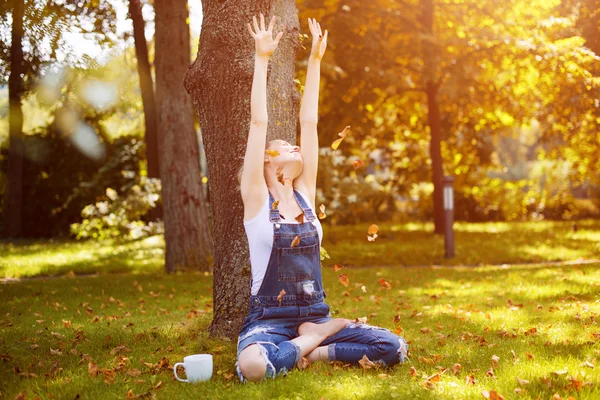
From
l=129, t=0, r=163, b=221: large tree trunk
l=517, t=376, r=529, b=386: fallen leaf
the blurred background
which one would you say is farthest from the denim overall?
l=129, t=0, r=163, b=221: large tree trunk

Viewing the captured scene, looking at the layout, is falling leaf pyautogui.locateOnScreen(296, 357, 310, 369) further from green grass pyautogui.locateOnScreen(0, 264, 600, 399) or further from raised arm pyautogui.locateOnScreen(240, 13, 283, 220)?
raised arm pyautogui.locateOnScreen(240, 13, 283, 220)

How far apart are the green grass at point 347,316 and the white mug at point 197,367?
0.10 m

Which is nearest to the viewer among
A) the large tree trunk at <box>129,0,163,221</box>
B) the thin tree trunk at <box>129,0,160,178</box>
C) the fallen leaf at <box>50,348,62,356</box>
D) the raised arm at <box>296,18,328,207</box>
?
the raised arm at <box>296,18,328,207</box>

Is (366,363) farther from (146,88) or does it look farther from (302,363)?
(146,88)

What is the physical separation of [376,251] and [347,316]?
23.5ft

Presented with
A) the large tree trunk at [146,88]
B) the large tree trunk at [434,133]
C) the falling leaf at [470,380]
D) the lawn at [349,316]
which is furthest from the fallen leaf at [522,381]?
the large tree trunk at [434,133]

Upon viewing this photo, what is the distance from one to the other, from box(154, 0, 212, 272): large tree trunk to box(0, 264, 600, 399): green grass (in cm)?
66

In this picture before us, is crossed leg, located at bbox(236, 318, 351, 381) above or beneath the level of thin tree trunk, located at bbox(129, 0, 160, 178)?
beneath

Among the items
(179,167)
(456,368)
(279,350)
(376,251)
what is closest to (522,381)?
(456,368)

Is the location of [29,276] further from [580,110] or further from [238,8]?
[580,110]

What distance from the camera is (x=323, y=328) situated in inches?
174

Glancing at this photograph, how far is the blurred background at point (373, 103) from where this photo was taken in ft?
29.3

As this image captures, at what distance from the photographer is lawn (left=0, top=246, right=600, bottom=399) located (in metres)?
3.91

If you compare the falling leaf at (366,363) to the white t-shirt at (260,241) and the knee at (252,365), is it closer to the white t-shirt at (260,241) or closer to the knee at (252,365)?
the knee at (252,365)
